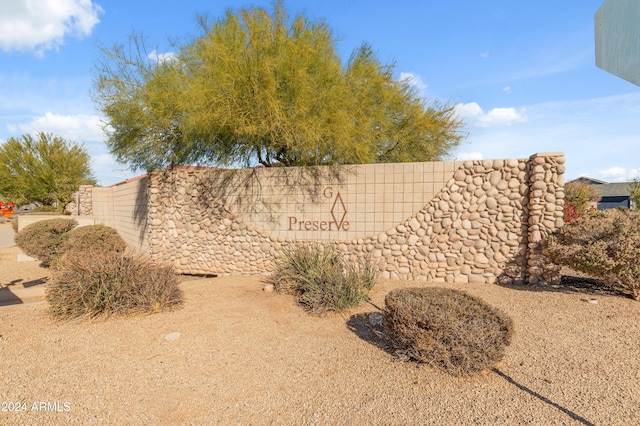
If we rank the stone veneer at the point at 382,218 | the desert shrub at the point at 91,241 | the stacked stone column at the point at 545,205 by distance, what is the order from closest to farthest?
the stacked stone column at the point at 545,205 < the stone veneer at the point at 382,218 < the desert shrub at the point at 91,241

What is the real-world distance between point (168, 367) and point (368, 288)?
412 cm

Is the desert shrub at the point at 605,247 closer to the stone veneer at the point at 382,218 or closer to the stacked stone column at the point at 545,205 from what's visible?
the stacked stone column at the point at 545,205

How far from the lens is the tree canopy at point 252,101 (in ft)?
27.7

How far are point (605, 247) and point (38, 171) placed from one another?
32483mm

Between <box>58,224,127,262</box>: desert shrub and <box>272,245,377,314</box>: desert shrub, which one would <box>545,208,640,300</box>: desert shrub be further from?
<box>58,224,127,262</box>: desert shrub

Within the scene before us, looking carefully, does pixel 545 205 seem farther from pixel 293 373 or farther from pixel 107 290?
pixel 107 290

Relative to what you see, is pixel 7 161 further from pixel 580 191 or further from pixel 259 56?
pixel 580 191

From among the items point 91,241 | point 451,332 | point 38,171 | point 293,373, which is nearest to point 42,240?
point 91,241

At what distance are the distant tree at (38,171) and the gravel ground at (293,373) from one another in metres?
24.2

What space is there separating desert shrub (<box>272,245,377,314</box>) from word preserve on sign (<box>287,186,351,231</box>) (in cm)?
103

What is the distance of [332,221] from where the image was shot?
30.2 feet

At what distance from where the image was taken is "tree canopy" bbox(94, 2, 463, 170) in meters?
8.44

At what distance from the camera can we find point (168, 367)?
14.1 ft

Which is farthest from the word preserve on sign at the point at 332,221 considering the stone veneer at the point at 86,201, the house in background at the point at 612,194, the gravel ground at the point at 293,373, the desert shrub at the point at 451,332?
the house in background at the point at 612,194
